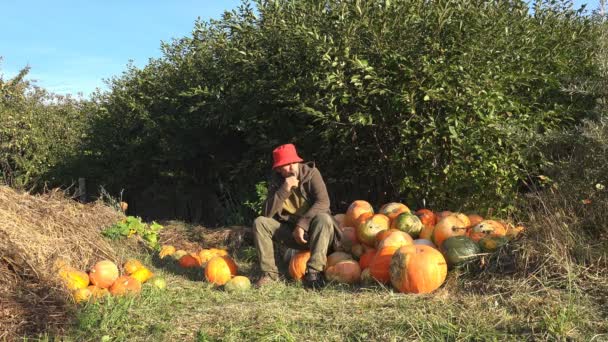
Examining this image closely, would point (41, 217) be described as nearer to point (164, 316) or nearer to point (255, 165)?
point (164, 316)

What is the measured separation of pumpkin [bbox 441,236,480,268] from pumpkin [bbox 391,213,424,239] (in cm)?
59

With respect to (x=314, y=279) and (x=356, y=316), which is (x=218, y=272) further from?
(x=356, y=316)

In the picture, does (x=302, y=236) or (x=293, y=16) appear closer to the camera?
(x=302, y=236)

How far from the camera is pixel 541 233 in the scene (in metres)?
4.00

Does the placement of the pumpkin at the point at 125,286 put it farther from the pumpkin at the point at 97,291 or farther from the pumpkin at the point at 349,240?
the pumpkin at the point at 349,240

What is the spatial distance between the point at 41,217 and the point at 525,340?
4.31 m

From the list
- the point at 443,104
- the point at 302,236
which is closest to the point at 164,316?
the point at 302,236

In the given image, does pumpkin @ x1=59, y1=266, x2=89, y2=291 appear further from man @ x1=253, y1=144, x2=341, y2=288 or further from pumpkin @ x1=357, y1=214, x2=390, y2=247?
pumpkin @ x1=357, y1=214, x2=390, y2=247

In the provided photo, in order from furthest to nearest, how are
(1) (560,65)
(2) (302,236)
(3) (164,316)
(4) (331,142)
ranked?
1. (4) (331,142)
2. (1) (560,65)
3. (2) (302,236)
4. (3) (164,316)

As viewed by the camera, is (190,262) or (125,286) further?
(190,262)

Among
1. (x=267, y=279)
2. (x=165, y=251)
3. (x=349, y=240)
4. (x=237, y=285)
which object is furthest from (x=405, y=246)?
(x=165, y=251)

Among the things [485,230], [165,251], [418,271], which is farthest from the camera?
[165,251]

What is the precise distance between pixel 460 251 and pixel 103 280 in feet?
10.2

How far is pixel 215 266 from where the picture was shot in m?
5.16
